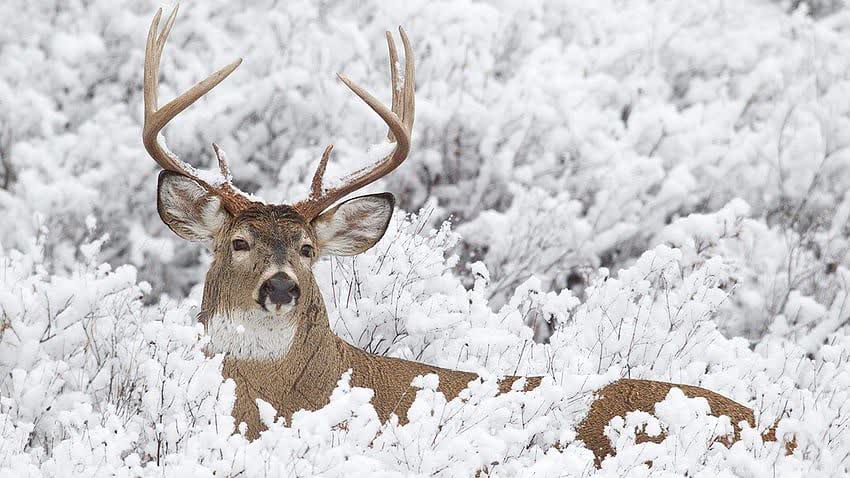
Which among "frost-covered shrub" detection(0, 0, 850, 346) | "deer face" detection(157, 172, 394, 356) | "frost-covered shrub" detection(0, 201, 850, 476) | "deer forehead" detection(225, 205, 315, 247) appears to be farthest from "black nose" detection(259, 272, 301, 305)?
"frost-covered shrub" detection(0, 0, 850, 346)

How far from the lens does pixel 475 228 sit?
28.5 feet

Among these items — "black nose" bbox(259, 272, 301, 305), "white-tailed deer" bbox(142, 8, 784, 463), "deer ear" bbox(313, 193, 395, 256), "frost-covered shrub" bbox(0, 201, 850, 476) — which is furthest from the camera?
"deer ear" bbox(313, 193, 395, 256)

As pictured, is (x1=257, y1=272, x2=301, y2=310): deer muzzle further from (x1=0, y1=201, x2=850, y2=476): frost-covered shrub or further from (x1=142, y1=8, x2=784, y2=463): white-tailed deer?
(x1=0, y1=201, x2=850, y2=476): frost-covered shrub

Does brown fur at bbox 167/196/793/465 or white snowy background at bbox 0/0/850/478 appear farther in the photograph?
brown fur at bbox 167/196/793/465

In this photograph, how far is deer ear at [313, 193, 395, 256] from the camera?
5.27 m

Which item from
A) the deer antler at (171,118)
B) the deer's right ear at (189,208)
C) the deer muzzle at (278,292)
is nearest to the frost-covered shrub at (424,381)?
the deer muzzle at (278,292)

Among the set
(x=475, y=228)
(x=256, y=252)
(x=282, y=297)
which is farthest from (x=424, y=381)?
(x=475, y=228)

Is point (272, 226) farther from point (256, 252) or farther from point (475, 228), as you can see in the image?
point (475, 228)

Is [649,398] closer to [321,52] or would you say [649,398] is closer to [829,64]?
[321,52]

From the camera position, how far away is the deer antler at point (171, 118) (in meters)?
4.95

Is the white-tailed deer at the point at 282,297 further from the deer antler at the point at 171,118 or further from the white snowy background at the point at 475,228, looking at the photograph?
the white snowy background at the point at 475,228

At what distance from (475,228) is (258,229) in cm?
384

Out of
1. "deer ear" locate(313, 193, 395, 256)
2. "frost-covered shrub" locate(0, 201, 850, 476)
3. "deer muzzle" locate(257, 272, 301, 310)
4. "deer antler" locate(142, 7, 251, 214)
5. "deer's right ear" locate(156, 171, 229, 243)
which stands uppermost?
"deer antler" locate(142, 7, 251, 214)

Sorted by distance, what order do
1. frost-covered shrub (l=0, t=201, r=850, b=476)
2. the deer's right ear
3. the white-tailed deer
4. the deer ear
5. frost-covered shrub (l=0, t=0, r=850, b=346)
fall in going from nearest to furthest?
frost-covered shrub (l=0, t=201, r=850, b=476) < the white-tailed deer < the deer's right ear < the deer ear < frost-covered shrub (l=0, t=0, r=850, b=346)
